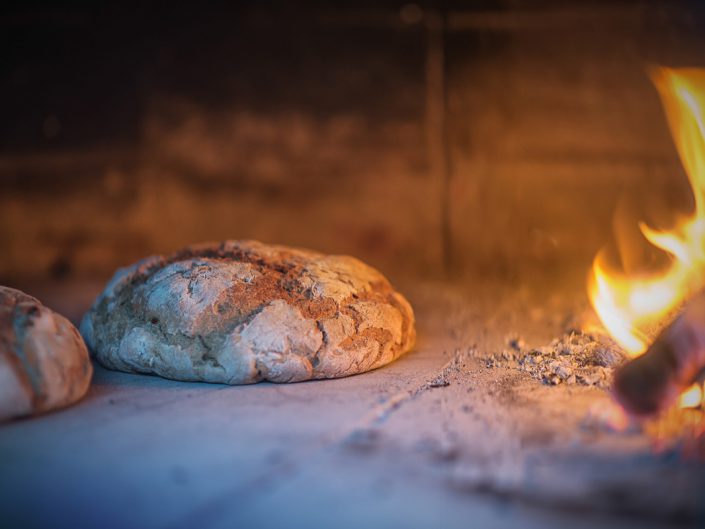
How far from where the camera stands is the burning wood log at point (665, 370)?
5.77 feet

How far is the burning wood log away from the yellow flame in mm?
458

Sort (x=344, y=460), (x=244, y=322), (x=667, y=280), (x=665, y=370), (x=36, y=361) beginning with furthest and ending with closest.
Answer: (x=667, y=280) < (x=244, y=322) < (x=36, y=361) < (x=665, y=370) < (x=344, y=460)

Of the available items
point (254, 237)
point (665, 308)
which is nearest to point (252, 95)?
point (254, 237)

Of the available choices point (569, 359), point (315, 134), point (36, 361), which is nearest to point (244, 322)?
point (36, 361)

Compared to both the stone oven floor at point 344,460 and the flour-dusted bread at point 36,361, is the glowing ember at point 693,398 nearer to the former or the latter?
the stone oven floor at point 344,460

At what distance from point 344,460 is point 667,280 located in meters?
1.56

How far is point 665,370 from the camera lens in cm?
177

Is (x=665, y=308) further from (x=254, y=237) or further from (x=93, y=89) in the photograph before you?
(x=93, y=89)

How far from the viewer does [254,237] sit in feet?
Result: 14.4

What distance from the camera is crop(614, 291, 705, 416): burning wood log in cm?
176

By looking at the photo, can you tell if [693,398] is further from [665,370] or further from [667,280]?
[667,280]

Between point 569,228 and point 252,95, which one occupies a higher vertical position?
point 252,95

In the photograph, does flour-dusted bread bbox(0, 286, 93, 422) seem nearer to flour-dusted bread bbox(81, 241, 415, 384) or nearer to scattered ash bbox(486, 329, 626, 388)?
flour-dusted bread bbox(81, 241, 415, 384)

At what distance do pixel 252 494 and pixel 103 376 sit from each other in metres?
1.16
